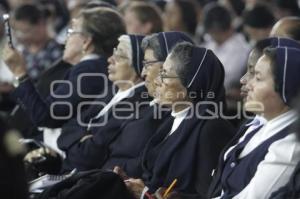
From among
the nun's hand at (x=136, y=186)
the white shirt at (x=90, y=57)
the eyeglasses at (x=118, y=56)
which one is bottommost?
the nun's hand at (x=136, y=186)

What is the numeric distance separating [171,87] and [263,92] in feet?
2.55

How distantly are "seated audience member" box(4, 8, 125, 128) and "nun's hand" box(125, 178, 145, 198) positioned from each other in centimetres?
153

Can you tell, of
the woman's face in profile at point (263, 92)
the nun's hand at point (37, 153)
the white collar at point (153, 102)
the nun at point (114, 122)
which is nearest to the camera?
the woman's face in profile at point (263, 92)

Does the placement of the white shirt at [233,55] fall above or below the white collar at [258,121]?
below

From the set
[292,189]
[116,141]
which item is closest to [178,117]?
[116,141]

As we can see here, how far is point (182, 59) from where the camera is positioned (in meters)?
4.88

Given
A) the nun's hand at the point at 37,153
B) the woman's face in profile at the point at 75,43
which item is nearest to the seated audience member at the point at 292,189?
the nun's hand at the point at 37,153

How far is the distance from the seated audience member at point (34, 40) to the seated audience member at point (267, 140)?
4.42 m

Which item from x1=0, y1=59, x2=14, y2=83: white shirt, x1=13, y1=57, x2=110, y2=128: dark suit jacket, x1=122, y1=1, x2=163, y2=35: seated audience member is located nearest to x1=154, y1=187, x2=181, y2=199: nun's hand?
x1=13, y1=57, x2=110, y2=128: dark suit jacket

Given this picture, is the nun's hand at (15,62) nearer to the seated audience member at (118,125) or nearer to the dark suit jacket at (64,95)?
the dark suit jacket at (64,95)

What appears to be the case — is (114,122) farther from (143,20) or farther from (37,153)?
(143,20)

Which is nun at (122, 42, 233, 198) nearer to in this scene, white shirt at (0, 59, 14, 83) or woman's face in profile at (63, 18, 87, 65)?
woman's face in profile at (63, 18, 87, 65)

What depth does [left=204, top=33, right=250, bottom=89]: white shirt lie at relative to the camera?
8352 mm

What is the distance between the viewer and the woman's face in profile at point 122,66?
18.6 ft
